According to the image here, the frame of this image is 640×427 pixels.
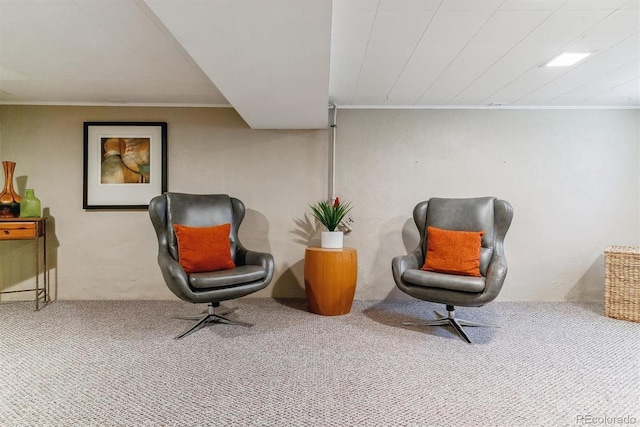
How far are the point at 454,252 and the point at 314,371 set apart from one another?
5.47ft

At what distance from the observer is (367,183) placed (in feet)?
13.5

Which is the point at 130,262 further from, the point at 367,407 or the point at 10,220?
the point at 367,407

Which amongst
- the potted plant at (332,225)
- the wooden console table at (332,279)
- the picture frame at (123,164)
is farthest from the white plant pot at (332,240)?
the picture frame at (123,164)

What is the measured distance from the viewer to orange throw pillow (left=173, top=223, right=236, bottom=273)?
10.1 feet

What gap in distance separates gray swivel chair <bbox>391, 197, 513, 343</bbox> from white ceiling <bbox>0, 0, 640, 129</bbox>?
1.15 m

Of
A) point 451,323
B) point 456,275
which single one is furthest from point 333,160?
point 451,323

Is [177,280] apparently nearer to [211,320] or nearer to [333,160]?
[211,320]

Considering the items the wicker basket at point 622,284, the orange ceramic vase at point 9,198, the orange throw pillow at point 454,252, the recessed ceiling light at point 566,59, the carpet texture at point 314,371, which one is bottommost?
the carpet texture at point 314,371

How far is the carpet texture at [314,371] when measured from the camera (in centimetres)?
177

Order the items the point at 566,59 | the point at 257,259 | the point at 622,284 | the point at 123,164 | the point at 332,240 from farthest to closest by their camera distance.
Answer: the point at 123,164
the point at 332,240
the point at 622,284
the point at 257,259
the point at 566,59

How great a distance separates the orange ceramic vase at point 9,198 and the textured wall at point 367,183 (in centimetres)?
27

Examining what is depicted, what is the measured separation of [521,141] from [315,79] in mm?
2737

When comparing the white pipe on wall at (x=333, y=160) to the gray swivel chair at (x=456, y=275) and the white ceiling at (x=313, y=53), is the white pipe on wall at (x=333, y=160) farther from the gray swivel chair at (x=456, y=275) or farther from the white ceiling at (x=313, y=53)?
the gray swivel chair at (x=456, y=275)

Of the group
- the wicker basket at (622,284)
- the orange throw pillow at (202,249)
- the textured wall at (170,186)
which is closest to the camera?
the orange throw pillow at (202,249)
